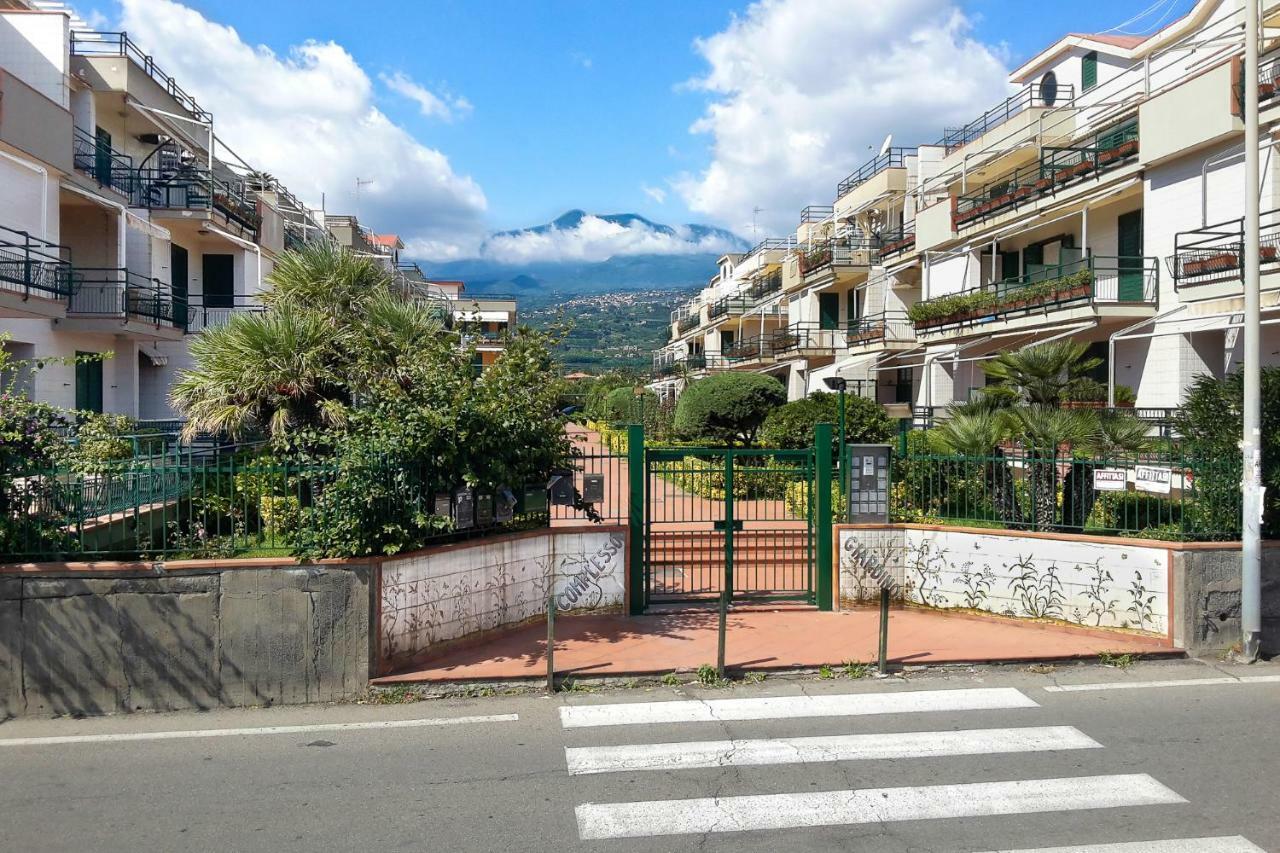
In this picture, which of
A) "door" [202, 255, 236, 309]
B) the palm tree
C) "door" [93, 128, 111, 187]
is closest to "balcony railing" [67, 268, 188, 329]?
"door" [93, 128, 111, 187]

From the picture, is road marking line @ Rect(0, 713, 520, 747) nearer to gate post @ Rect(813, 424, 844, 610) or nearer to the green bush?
gate post @ Rect(813, 424, 844, 610)

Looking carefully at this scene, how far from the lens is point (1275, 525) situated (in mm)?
8852

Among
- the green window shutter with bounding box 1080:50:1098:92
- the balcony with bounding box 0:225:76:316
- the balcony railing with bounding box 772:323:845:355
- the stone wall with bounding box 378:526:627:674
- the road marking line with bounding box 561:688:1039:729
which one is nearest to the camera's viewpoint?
the road marking line with bounding box 561:688:1039:729

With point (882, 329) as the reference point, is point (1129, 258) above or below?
above

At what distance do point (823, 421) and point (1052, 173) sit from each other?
10730 millimetres

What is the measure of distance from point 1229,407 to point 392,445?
28.5ft

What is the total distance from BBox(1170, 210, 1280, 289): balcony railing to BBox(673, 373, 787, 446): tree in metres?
9.49

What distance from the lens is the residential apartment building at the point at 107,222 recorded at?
55.1ft

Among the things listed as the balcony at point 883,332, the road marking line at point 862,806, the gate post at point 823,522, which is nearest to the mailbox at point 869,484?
the gate post at point 823,522

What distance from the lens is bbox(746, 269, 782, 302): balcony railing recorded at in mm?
44375

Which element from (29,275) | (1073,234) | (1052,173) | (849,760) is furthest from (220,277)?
(849,760)

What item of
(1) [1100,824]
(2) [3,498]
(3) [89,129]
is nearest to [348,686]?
(2) [3,498]

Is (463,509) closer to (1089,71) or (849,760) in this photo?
(849,760)

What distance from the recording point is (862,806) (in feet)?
17.0
